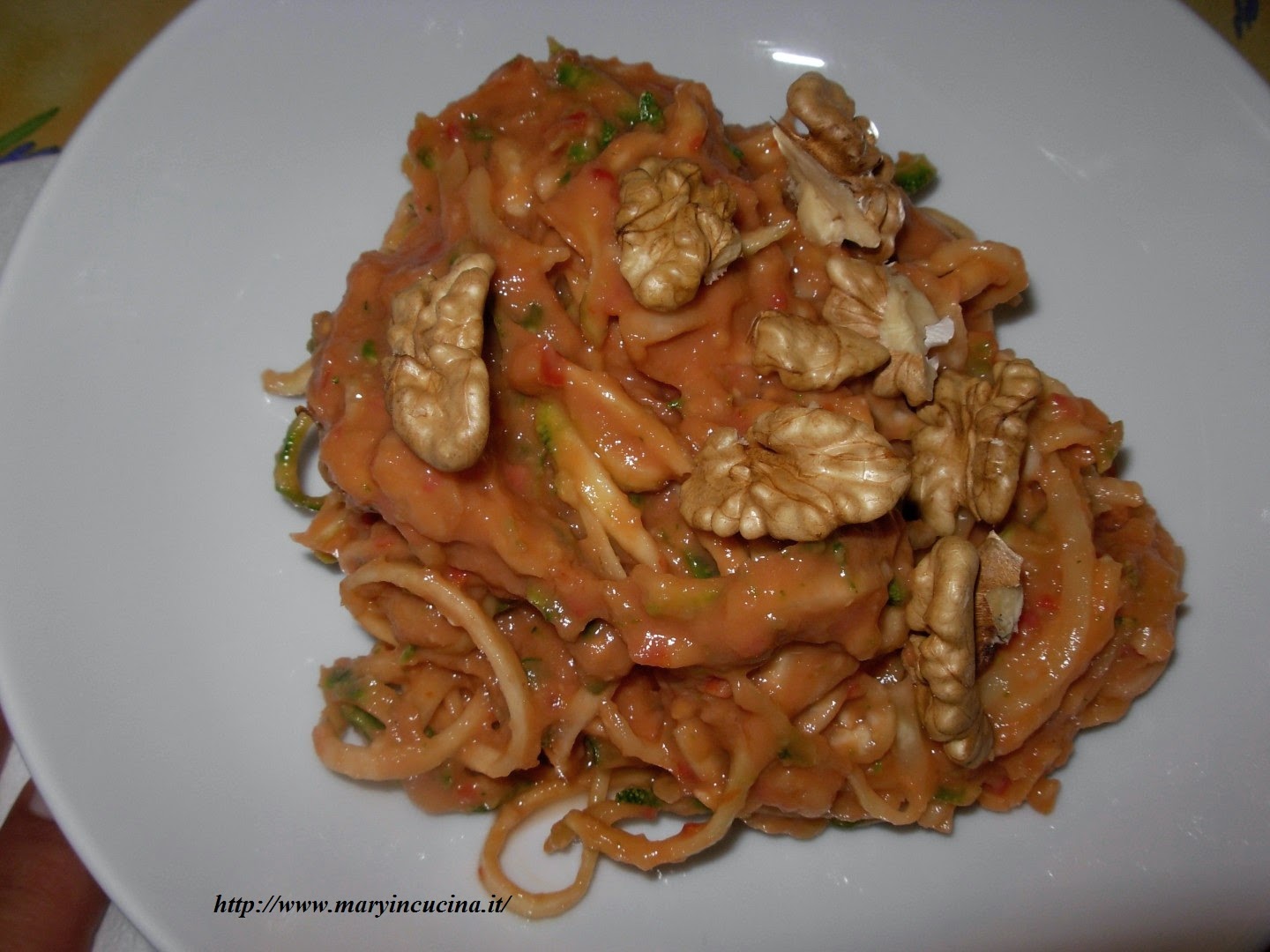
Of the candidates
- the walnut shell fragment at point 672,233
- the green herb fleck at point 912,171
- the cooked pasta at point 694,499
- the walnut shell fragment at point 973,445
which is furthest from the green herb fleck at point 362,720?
the green herb fleck at point 912,171

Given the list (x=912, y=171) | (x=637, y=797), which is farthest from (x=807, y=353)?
(x=637, y=797)

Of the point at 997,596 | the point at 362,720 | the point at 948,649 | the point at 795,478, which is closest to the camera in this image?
the point at 795,478

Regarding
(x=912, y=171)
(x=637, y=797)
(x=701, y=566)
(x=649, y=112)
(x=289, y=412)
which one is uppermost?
(x=912, y=171)

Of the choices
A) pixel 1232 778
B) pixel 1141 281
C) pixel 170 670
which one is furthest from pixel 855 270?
pixel 170 670

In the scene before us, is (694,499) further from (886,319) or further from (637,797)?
(637,797)

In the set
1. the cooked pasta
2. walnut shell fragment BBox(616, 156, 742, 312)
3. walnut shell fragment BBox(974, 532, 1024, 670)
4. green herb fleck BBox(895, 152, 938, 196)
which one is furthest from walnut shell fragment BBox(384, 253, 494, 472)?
green herb fleck BBox(895, 152, 938, 196)

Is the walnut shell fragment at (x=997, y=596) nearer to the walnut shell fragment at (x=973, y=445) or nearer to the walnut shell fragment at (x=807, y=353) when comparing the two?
the walnut shell fragment at (x=973, y=445)

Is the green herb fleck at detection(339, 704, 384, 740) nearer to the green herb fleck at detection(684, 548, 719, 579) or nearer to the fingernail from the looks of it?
the green herb fleck at detection(684, 548, 719, 579)

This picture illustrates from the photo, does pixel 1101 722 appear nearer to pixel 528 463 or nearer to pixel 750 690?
pixel 750 690
